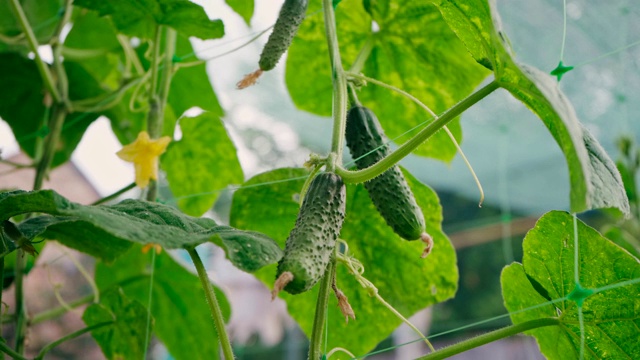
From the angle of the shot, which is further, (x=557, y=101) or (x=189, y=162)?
(x=189, y=162)

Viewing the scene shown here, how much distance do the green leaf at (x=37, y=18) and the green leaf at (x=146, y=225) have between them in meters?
0.69

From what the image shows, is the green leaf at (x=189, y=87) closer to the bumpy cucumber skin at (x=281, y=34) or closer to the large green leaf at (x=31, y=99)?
the large green leaf at (x=31, y=99)

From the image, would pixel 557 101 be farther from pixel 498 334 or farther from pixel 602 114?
pixel 602 114

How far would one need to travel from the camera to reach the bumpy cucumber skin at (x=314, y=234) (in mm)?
584

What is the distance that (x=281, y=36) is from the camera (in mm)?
824

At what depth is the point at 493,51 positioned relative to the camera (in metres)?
0.69

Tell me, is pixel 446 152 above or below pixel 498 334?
above

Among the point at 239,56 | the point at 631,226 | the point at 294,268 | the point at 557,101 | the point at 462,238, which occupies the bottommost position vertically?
the point at 462,238

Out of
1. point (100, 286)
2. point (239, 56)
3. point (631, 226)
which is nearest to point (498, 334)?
point (100, 286)

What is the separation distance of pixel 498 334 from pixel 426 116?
52 centimetres

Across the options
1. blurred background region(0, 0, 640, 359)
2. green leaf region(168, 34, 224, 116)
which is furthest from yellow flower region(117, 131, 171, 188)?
green leaf region(168, 34, 224, 116)

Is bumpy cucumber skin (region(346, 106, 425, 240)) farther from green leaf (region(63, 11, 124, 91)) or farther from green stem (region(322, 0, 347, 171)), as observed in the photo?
green leaf (region(63, 11, 124, 91))

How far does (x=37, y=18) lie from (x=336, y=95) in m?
0.86

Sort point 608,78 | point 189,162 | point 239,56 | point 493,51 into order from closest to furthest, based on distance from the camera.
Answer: point 493,51, point 189,162, point 608,78, point 239,56
